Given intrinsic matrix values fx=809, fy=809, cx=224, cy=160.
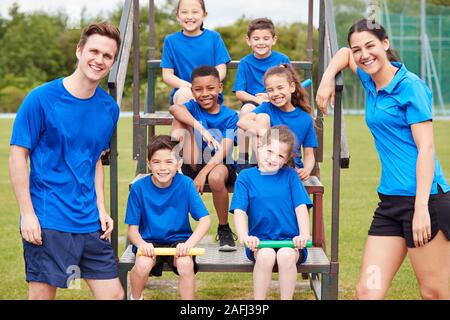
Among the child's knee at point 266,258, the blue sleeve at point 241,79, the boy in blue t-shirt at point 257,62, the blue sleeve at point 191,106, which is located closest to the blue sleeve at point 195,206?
the child's knee at point 266,258

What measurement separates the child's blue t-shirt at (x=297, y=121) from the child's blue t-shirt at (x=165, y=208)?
2.79ft

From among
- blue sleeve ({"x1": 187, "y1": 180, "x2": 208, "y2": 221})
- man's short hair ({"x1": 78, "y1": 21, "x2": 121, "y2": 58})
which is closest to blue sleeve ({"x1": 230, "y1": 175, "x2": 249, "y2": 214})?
blue sleeve ({"x1": 187, "y1": 180, "x2": 208, "y2": 221})

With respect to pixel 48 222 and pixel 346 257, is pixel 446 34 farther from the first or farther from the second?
pixel 48 222

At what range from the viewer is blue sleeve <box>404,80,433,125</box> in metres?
3.98

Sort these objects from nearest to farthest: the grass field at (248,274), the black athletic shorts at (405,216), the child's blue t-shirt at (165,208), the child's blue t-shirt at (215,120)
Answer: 1. the black athletic shorts at (405,216)
2. the child's blue t-shirt at (165,208)
3. the child's blue t-shirt at (215,120)
4. the grass field at (248,274)

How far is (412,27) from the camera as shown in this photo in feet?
101

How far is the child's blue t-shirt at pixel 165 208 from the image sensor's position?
14.9 feet

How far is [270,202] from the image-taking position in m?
4.48

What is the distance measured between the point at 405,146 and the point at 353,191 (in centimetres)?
753

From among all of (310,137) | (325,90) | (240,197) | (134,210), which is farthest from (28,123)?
(310,137)

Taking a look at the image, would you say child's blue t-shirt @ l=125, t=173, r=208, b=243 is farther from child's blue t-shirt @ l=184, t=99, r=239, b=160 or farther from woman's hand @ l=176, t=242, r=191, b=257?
child's blue t-shirt @ l=184, t=99, r=239, b=160

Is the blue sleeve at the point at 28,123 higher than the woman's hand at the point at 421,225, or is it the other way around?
the blue sleeve at the point at 28,123

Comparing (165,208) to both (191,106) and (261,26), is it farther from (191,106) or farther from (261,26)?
(261,26)

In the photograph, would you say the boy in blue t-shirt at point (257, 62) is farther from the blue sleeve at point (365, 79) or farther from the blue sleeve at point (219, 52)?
the blue sleeve at point (365, 79)
